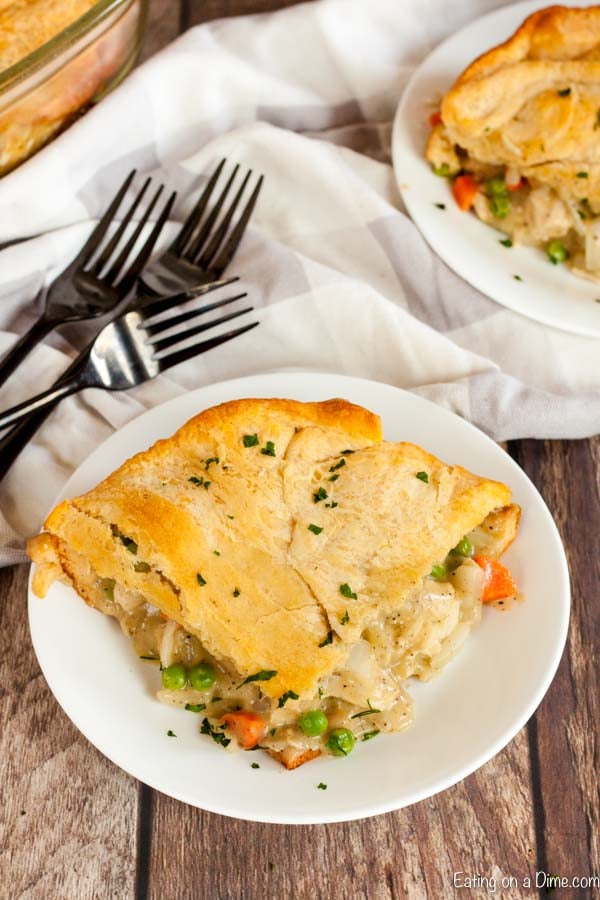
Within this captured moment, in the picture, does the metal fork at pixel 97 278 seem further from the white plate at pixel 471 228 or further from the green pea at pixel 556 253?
the green pea at pixel 556 253

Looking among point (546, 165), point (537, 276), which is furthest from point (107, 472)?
point (546, 165)

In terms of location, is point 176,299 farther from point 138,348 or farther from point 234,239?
point 234,239

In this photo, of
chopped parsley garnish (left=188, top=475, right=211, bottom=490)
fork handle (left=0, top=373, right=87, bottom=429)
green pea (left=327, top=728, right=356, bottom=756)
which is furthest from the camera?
fork handle (left=0, top=373, right=87, bottom=429)

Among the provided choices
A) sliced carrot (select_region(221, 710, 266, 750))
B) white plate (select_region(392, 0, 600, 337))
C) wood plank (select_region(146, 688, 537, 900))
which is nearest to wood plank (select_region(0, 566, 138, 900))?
wood plank (select_region(146, 688, 537, 900))

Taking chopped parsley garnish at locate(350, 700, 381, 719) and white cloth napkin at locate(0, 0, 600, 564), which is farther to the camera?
white cloth napkin at locate(0, 0, 600, 564)

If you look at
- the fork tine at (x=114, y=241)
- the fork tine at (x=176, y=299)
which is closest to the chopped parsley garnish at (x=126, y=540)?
the fork tine at (x=176, y=299)

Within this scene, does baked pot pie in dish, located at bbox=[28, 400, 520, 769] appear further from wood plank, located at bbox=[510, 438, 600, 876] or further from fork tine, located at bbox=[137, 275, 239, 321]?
fork tine, located at bbox=[137, 275, 239, 321]

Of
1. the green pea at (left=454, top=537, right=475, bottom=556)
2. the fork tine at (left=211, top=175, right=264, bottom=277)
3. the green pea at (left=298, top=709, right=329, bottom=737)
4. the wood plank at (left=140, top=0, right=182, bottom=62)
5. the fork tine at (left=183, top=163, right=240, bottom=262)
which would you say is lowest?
the green pea at (left=454, top=537, right=475, bottom=556)
